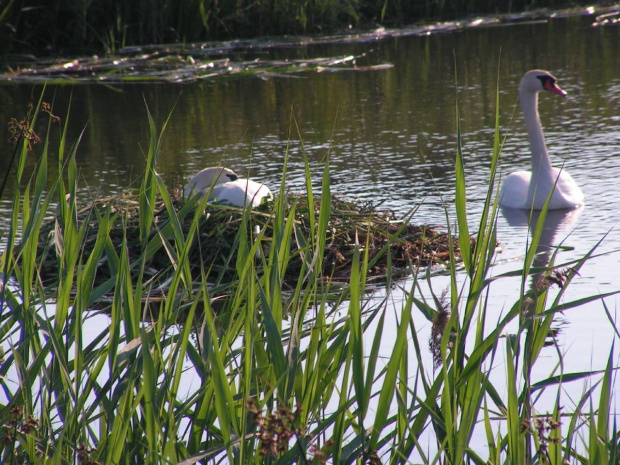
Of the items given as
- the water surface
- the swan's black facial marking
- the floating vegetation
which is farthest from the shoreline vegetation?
the swan's black facial marking

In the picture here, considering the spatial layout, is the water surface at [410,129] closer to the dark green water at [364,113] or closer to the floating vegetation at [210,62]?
the dark green water at [364,113]

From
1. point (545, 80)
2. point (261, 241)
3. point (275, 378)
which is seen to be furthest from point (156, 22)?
point (275, 378)

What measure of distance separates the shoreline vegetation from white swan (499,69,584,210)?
562 centimetres

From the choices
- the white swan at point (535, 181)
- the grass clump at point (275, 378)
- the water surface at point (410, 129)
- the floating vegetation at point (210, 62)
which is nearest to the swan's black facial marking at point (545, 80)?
the white swan at point (535, 181)

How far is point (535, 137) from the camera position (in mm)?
5289

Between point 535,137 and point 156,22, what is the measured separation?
24.2 ft

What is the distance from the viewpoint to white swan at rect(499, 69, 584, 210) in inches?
189

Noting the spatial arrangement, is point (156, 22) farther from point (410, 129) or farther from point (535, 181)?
point (535, 181)

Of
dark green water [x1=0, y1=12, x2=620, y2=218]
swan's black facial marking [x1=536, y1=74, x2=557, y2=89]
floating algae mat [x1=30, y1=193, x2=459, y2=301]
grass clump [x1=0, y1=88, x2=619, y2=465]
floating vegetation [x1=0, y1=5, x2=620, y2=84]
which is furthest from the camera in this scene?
floating vegetation [x1=0, y1=5, x2=620, y2=84]

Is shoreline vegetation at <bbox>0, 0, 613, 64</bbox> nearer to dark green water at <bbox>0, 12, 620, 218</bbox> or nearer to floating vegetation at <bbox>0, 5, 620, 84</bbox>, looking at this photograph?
floating vegetation at <bbox>0, 5, 620, 84</bbox>

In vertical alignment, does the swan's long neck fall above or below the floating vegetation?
below

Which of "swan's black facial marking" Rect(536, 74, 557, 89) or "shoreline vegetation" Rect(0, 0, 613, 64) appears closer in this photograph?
"swan's black facial marking" Rect(536, 74, 557, 89)

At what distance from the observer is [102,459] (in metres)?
1.74

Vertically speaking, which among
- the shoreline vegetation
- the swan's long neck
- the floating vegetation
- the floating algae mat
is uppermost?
the shoreline vegetation
